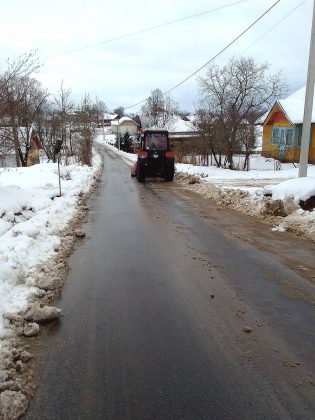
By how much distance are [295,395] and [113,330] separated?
1.99 meters

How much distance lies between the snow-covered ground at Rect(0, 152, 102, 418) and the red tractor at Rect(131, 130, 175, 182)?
6.97 metres

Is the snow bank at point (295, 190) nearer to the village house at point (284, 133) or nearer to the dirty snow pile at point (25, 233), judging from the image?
the dirty snow pile at point (25, 233)

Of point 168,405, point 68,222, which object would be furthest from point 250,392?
point 68,222

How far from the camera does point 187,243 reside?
8.20m

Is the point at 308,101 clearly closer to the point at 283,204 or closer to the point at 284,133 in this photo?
the point at 283,204

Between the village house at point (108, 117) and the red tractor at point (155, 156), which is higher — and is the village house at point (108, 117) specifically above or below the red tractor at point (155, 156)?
above

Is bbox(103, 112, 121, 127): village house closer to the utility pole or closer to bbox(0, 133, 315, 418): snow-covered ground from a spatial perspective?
bbox(0, 133, 315, 418): snow-covered ground

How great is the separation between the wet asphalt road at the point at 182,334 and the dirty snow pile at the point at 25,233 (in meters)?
0.56

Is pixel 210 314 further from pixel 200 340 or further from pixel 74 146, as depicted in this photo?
pixel 74 146

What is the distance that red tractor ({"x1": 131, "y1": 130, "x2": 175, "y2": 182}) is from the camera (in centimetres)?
2095

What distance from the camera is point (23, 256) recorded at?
6.56m

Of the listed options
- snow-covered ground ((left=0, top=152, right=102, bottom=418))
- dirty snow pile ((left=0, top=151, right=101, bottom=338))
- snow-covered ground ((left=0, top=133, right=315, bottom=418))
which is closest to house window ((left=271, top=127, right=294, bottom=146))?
snow-covered ground ((left=0, top=133, right=315, bottom=418))

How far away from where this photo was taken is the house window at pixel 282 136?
111 feet

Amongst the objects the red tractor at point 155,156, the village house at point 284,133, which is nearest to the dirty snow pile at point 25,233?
the red tractor at point 155,156
